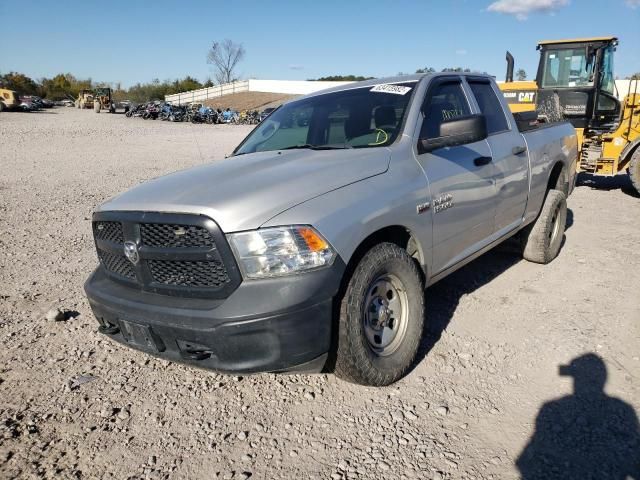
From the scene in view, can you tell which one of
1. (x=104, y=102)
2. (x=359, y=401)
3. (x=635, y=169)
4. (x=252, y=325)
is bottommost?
(x=359, y=401)

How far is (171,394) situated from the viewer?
3.02m

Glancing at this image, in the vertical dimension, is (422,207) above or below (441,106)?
below

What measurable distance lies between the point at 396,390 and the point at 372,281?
768mm

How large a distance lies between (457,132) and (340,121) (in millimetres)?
947

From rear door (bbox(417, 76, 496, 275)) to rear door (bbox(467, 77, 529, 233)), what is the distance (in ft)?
0.52

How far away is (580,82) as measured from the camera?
34.3ft

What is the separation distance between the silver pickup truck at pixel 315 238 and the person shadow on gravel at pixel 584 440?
86cm

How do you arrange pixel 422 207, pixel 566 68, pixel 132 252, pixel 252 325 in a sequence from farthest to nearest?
pixel 566 68 < pixel 422 207 < pixel 132 252 < pixel 252 325

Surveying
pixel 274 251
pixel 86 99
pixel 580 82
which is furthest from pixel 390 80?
pixel 86 99

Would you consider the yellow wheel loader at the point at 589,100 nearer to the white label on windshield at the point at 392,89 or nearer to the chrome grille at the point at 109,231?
the white label on windshield at the point at 392,89

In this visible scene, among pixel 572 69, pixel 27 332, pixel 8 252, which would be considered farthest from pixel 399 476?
pixel 572 69

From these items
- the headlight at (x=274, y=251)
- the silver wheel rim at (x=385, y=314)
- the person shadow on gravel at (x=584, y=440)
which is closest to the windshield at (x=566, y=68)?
the person shadow on gravel at (x=584, y=440)

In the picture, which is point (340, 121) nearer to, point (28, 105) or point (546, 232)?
point (546, 232)

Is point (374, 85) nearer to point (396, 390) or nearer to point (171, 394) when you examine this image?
point (396, 390)
